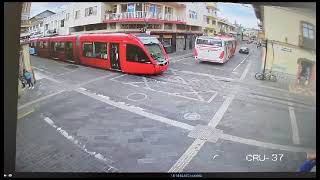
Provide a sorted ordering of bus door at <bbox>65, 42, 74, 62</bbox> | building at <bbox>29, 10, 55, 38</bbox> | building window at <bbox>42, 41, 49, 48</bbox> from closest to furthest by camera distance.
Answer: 1. building at <bbox>29, 10, 55, 38</bbox>
2. building window at <bbox>42, 41, 49, 48</bbox>
3. bus door at <bbox>65, 42, 74, 62</bbox>

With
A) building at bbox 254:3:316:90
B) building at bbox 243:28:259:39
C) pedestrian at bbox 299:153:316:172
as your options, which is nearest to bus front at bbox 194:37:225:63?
building at bbox 243:28:259:39

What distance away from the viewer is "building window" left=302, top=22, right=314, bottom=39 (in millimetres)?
3967

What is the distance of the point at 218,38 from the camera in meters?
4.36

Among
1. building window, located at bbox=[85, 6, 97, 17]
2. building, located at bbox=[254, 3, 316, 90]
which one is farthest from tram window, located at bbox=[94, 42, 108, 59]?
building, located at bbox=[254, 3, 316, 90]

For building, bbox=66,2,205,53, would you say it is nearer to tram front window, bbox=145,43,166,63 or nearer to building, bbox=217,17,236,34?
tram front window, bbox=145,43,166,63

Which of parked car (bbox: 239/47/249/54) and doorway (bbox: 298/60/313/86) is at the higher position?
parked car (bbox: 239/47/249/54)

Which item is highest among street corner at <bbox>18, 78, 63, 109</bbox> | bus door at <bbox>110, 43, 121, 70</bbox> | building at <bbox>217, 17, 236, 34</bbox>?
building at <bbox>217, 17, 236, 34</bbox>

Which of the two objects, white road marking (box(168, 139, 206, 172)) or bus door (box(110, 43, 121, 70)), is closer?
white road marking (box(168, 139, 206, 172))

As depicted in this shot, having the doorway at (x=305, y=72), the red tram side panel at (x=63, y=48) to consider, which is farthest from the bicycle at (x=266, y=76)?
the red tram side panel at (x=63, y=48)

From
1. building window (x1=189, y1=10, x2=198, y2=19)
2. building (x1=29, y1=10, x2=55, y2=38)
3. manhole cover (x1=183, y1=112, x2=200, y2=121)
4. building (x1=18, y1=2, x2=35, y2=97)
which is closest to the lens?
building (x1=18, y1=2, x2=35, y2=97)

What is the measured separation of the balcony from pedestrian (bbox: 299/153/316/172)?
2282mm

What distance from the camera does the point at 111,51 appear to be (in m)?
4.27

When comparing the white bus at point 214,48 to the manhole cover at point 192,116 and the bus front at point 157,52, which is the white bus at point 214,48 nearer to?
the bus front at point 157,52
